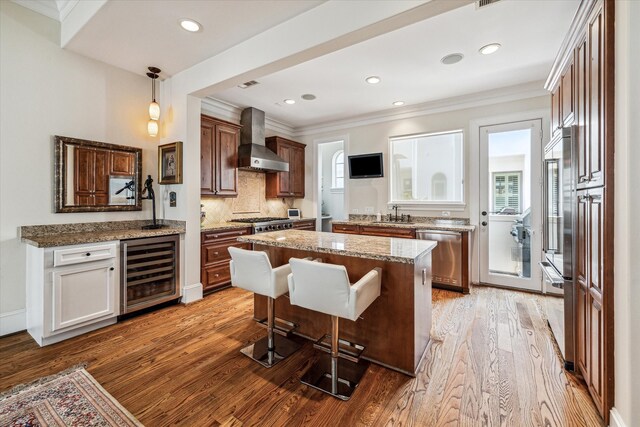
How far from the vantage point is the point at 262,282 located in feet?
6.81

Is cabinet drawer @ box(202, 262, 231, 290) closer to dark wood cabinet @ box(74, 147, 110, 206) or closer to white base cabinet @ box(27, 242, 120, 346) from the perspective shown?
white base cabinet @ box(27, 242, 120, 346)

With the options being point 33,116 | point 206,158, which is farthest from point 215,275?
point 33,116

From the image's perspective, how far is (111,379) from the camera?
1922mm

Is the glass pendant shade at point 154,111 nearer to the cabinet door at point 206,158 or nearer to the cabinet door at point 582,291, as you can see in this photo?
the cabinet door at point 206,158

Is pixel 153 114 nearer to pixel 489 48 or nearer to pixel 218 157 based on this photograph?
pixel 218 157

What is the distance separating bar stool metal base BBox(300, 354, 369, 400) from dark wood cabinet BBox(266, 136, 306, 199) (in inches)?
142

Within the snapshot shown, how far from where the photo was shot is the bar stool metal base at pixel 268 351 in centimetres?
213

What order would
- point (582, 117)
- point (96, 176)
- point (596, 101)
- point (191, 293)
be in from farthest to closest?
point (191, 293), point (96, 176), point (582, 117), point (596, 101)

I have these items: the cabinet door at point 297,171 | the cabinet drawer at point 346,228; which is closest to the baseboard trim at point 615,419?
the cabinet drawer at point 346,228

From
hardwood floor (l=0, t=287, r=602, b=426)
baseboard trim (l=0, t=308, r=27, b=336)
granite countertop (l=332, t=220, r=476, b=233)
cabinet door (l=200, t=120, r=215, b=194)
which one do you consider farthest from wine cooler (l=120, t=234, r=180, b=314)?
granite countertop (l=332, t=220, r=476, b=233)

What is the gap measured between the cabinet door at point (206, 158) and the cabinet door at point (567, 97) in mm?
4011

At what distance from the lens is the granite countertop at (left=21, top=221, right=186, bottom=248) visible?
2439 mm
